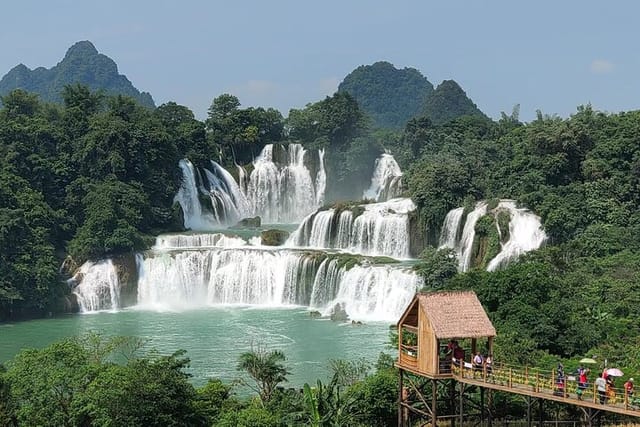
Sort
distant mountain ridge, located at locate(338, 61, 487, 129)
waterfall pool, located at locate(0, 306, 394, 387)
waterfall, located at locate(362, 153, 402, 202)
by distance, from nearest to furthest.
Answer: waterfall pool, located at locate(0, 306, 394, 387) → waterfall, located at locate(362, 153, 402, 202) → distant mountain ridge, located at locate(338, 61, 487, 129)

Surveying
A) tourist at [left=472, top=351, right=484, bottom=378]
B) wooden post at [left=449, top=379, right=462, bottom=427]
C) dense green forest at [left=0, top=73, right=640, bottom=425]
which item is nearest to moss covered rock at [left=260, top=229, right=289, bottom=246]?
dense green forest at [left=0, top=73, right=640, bottom=425]

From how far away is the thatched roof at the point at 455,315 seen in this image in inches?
645

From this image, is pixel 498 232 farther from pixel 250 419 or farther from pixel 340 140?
pixel 340 140

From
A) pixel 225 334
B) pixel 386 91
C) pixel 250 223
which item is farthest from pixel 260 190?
pixel 386 91

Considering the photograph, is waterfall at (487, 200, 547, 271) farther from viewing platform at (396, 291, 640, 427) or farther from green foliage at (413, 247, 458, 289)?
viewing platform at (396, 291, 640, 427)

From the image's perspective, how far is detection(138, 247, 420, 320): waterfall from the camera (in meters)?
33.7

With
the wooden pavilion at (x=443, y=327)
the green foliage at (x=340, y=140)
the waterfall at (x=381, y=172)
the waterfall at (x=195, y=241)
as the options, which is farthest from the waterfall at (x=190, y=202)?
the wooden pavilion at (x=443, y=327)

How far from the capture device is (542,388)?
15828mm

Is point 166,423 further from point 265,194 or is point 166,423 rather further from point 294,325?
point 265,194

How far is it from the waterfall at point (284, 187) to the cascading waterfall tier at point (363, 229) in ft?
39.9

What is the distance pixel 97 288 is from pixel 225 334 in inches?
370

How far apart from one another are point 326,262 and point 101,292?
9722 mm

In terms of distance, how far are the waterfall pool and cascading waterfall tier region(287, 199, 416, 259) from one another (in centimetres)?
507

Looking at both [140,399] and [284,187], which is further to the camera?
[284,187]
